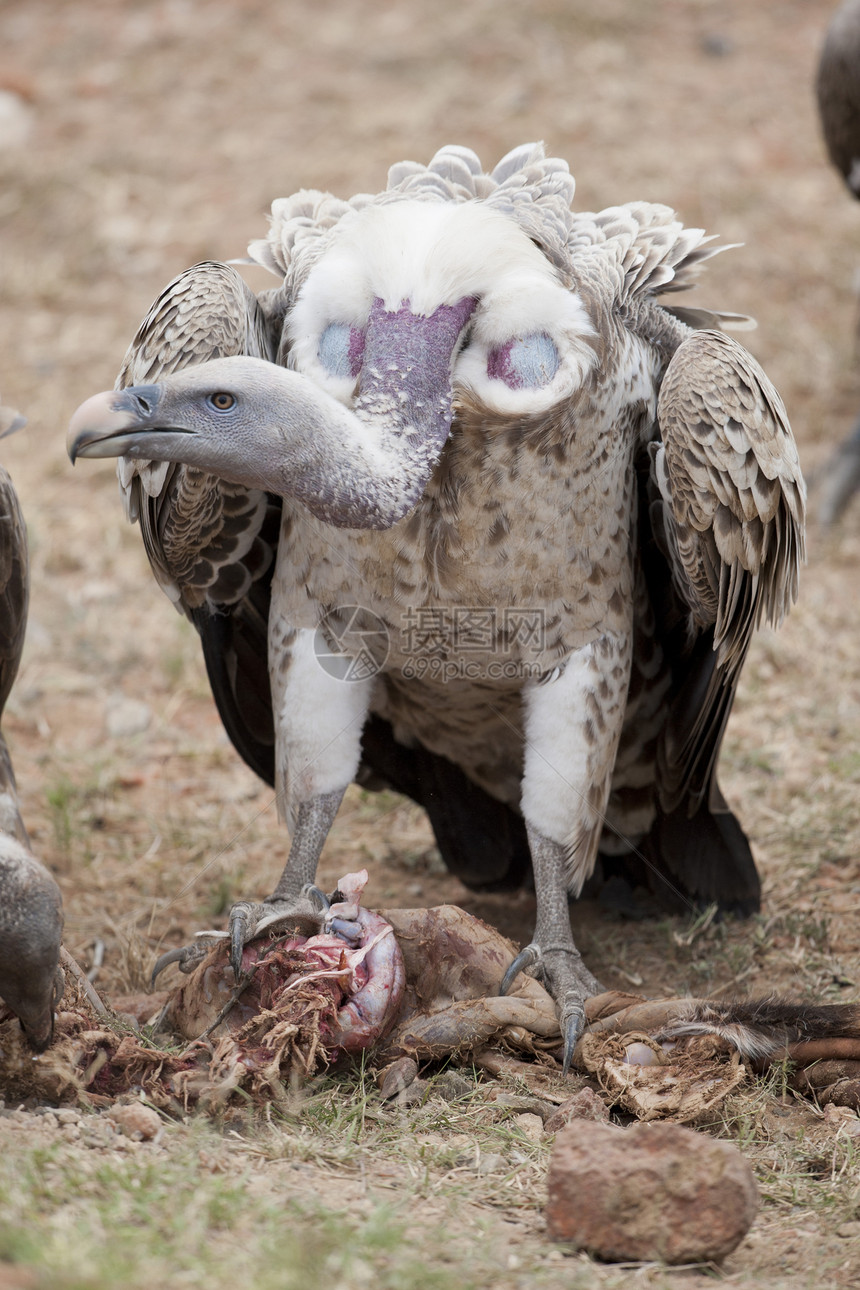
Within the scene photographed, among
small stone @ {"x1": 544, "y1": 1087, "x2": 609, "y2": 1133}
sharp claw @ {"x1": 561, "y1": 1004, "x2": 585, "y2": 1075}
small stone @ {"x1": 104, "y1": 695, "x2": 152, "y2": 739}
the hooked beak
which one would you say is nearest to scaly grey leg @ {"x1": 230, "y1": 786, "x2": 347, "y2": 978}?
sharp claw @ {"x1": 561, "y1": 1004, "x2": 585, "y2": 1075}

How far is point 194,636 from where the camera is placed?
6480 millimetres

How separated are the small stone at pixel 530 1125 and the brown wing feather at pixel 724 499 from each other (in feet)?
4.59

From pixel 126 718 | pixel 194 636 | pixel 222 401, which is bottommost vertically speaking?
pixel 126 718

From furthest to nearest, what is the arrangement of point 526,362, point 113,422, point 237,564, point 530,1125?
point 237,564 < point 526,362 < point 530,1125 < point 113,422

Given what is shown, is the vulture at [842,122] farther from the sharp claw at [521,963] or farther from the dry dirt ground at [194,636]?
the sharp claw at [521,963]

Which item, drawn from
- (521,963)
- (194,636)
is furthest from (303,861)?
(194,636)

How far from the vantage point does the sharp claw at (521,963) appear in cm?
385

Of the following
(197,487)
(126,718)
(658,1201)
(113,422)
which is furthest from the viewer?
(126,718)

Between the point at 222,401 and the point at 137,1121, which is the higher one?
the point at 222,401

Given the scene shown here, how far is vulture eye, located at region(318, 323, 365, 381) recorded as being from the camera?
3.74 metres

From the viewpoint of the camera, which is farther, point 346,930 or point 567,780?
point 567,780

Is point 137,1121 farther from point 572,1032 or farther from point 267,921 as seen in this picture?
point 572,1032

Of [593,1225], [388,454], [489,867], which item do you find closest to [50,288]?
[489,867]

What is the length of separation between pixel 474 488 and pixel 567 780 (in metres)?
0.91
